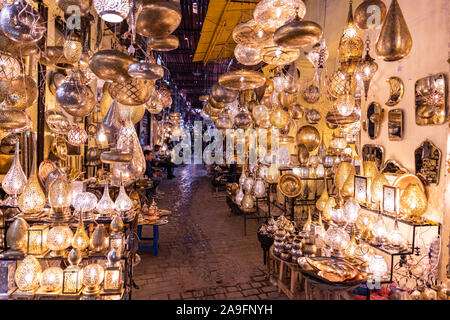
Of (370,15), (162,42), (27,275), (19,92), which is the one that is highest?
(370,15)

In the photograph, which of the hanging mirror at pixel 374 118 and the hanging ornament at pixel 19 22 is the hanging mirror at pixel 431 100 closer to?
the hanging mirror at pixel 374 118

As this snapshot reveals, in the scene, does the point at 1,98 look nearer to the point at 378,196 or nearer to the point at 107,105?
the point at 107,105

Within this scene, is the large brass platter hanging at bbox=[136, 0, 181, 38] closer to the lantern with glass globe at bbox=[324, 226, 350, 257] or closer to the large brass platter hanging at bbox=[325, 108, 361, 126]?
the large brass platter hanging at bbox=[325, 108, 361, 126]

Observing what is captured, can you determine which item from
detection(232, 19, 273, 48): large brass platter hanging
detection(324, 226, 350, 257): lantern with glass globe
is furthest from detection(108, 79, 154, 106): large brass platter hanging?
detection(324, 226, 350, 257): lantern with glass globe

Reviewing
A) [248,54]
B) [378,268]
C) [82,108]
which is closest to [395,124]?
[378,268]

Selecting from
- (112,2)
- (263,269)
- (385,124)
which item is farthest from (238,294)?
(112,2)

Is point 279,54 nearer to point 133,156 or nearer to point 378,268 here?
point 133,156

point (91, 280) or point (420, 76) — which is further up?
point (420, 76)

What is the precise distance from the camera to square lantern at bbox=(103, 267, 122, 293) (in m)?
2.29

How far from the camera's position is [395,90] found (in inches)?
111

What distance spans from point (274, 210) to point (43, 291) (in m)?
4.96

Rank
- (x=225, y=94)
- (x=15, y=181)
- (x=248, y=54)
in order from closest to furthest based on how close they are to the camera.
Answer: (x=15, y=181), (x=248, y=54), (x=225, y=94)

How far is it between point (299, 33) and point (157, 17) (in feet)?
2.51

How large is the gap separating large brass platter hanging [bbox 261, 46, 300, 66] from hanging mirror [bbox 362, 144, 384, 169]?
61.4 inches
